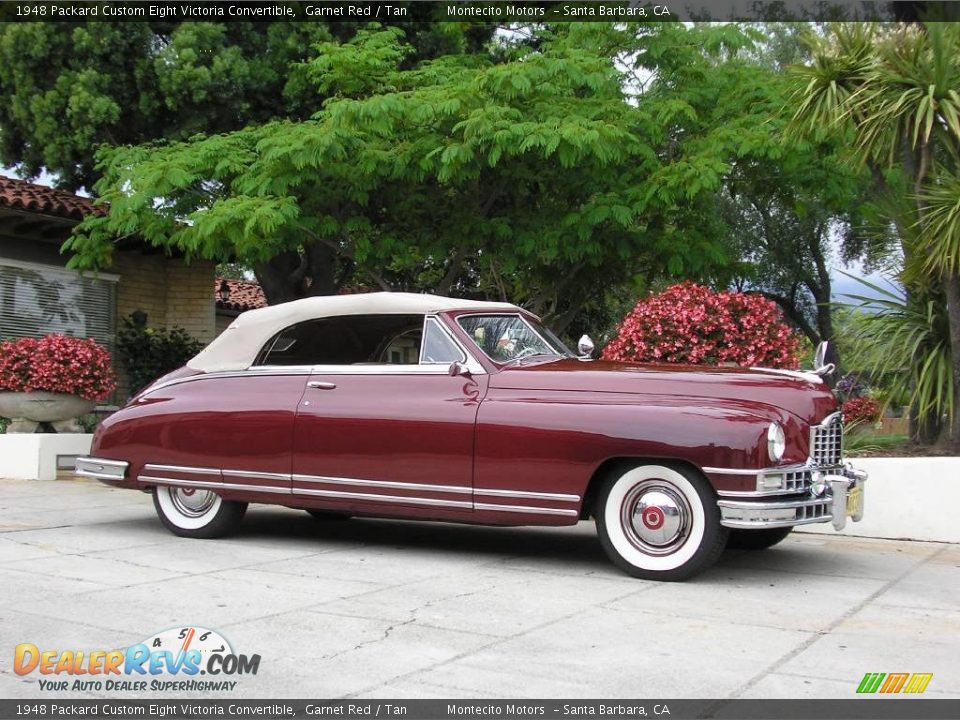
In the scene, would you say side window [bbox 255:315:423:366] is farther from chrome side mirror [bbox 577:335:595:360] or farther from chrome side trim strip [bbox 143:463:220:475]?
chrome side mirror [bbox 577:335:595:360]

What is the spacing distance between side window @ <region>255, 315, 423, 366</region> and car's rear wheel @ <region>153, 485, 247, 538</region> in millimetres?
1130

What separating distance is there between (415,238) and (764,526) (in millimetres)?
7602

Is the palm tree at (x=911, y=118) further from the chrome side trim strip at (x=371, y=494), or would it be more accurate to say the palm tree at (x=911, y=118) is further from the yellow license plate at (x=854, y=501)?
the chrome side trim strip at (x=371, y=494)

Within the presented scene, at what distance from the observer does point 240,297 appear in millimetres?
22797

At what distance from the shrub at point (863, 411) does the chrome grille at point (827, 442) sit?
2456 millimetres

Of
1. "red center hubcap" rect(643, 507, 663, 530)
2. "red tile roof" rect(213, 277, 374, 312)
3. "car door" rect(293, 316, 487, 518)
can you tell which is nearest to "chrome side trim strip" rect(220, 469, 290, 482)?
"car door" rect(293, 316, 487, 518)

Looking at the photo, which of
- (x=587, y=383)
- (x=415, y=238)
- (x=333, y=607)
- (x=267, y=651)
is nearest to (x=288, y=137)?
(x=415, y=238)

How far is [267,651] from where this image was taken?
4715 mm

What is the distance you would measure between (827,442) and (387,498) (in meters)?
2.81

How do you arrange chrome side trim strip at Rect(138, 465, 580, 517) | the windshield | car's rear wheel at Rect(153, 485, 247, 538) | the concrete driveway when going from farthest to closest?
car's rear wheel at Rect(153, 485, 247, 538) < the windshield < chrome side trim strip at Rect(138, 465, 580, 517) < the concrete driveway

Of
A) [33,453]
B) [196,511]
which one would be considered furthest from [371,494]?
[33,453]

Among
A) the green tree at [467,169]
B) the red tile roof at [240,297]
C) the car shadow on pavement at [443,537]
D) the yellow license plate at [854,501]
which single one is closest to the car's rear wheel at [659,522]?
the car shadow on pavement at [443,537]

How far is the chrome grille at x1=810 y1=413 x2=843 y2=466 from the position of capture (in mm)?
6488

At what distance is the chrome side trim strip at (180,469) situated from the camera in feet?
25.3
